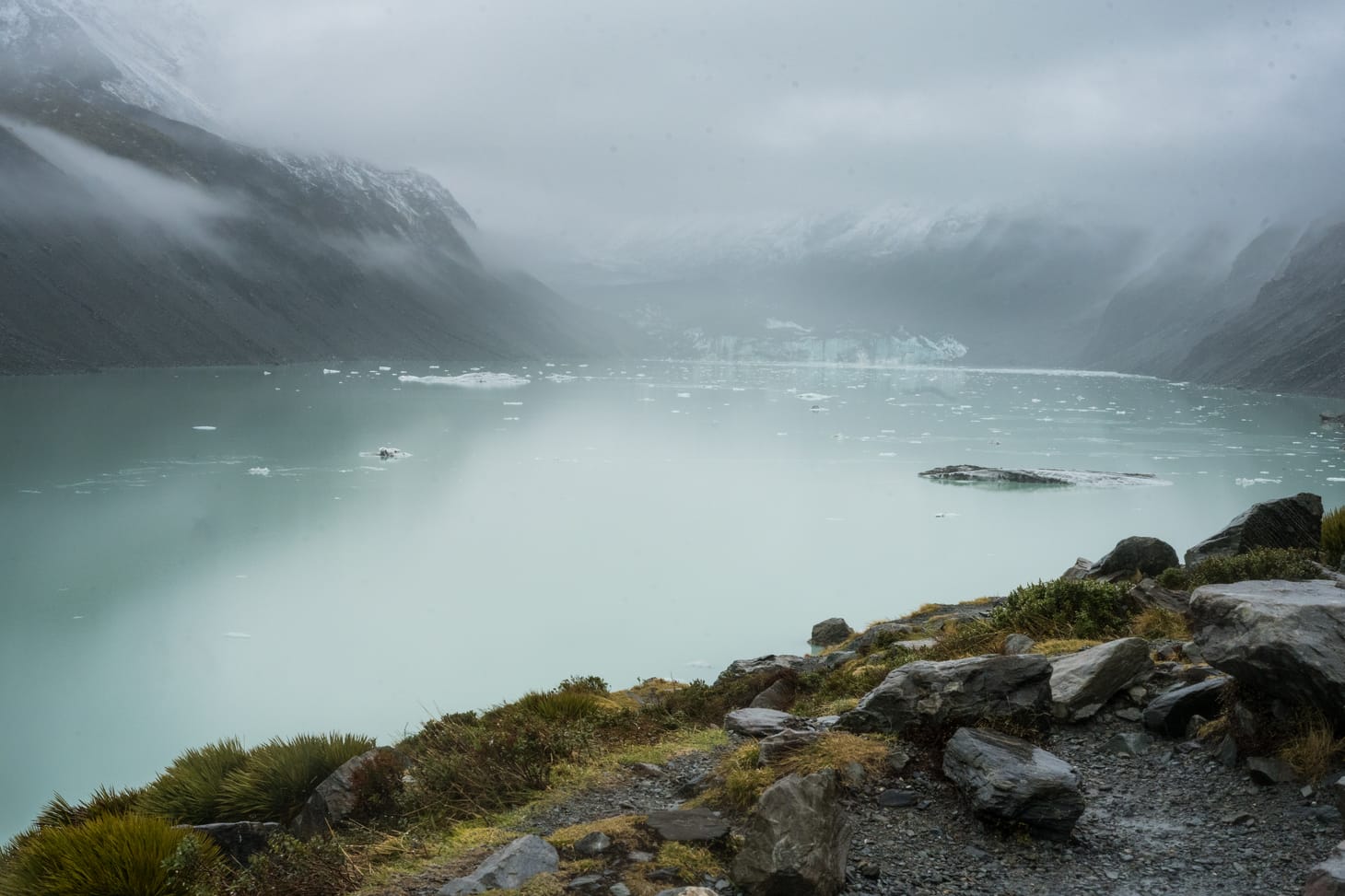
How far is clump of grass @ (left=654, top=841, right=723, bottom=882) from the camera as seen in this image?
5223 millimetres

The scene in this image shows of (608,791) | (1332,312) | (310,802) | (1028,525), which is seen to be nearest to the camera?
(608,791)

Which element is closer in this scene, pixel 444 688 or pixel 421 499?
pixel 444 688

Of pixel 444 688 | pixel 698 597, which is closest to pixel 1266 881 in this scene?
pixel 444 688

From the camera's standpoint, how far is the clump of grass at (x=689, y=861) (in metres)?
5.22

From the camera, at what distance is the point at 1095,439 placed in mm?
66875

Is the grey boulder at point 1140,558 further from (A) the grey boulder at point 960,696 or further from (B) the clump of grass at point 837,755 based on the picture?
(B) the clump of grass at point 837,755

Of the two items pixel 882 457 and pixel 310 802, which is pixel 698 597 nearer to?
pixel 310 802

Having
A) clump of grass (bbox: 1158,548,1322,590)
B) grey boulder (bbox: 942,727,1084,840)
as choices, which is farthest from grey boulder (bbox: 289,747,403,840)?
clump of grass (bbox: 1158,548,1322,590)

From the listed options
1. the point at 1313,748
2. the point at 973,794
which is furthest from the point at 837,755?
the point at 1313,748

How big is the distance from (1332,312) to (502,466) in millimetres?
187291

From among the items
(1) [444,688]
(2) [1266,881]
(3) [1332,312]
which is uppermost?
(3) [1332,312]

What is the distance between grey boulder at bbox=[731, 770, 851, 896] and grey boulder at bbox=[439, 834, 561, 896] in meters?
1.08

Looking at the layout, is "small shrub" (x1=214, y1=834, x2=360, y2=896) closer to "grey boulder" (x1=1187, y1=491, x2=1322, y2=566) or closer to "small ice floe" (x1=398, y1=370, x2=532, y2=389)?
"grey boulder" (x1=1187, y1=491, x2=1322, y2=566)

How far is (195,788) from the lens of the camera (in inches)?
317
